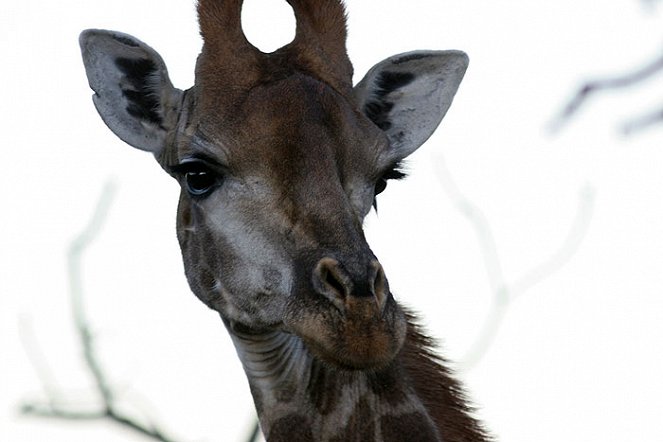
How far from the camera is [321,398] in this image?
6758mm

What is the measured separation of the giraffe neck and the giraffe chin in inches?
36.8

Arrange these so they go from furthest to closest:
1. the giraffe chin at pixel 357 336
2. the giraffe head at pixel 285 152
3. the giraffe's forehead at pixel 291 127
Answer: the giraffe's forehead at pixel 291 127
the giraffe head at pixel 285 152
the giraffe chin at pixel 357 336

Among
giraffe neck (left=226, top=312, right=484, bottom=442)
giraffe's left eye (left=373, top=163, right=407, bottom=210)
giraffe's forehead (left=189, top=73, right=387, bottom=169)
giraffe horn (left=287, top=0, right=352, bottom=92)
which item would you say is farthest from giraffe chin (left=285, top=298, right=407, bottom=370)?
giraffe horn (left=287, top=0, right=352, bottom=92)

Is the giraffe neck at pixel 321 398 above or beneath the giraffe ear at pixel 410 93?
beneath

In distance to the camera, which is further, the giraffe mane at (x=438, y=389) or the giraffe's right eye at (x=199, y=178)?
the giraffe mane at (x=438, y=389)

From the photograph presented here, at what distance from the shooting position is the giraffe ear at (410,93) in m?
7.89

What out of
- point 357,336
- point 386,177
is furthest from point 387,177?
point 357,336

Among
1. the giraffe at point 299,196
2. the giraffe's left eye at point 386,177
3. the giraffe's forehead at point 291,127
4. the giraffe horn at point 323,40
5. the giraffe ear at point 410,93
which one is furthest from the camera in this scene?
the giraffe ear at point 410,93

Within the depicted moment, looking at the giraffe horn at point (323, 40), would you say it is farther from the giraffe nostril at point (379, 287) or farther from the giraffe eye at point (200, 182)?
the giraffe nostril at point (379, 287)

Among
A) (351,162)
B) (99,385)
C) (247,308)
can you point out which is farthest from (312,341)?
(99,385)

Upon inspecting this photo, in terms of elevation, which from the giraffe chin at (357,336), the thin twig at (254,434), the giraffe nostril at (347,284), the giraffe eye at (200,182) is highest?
the giraffe eye at (200,182)

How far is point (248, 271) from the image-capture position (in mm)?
6555

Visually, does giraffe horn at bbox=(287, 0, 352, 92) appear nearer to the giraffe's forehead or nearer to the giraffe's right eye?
the giraffe's forehead

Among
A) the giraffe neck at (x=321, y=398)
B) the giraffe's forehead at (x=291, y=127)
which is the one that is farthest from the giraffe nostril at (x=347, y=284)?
the giraffe neck at (x=321, y=398)
